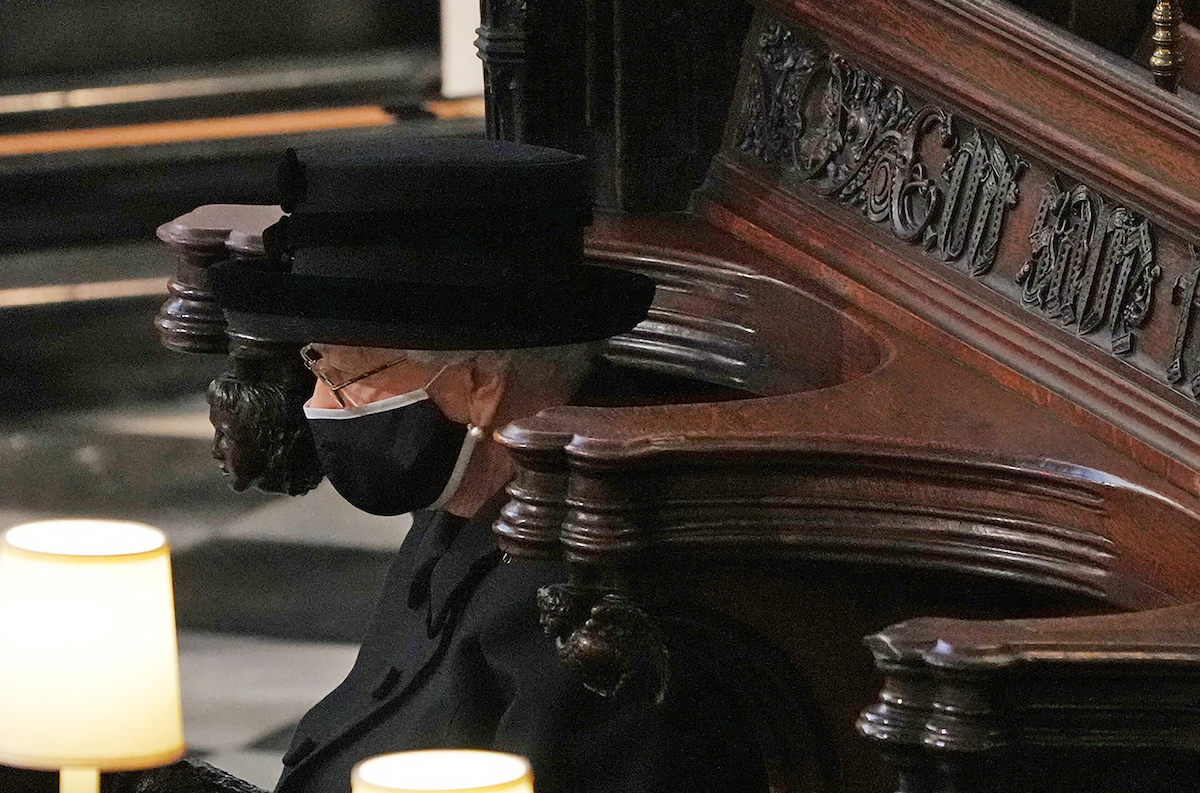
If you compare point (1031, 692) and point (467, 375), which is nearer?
point (1031, 692)

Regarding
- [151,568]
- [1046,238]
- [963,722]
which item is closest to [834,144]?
[1046,238]

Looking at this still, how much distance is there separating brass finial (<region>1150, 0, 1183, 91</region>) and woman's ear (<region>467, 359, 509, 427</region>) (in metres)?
0.85

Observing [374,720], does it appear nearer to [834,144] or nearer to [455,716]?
[455,716]

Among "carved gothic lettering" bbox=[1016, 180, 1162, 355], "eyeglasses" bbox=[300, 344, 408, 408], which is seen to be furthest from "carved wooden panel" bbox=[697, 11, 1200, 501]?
"eyeglasses" bbox=[300, 344, 408, 408]

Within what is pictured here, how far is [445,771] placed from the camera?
1627 mm

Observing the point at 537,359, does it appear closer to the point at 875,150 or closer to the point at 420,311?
the point at 420,311

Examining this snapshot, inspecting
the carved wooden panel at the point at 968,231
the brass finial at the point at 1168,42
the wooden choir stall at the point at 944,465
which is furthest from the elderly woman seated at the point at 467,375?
the brass finial at the point at 1168,42

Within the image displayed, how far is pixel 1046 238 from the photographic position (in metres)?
2.03

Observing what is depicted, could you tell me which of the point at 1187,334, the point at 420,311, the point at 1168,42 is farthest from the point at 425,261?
the point at 1168,42

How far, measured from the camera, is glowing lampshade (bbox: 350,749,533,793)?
157 cm

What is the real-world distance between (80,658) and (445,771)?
541 mm

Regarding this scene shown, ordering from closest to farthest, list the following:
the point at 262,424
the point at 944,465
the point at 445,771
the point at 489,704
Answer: the point at 445,771 → the point at 944,465 → the point at 489,704 → the point at 262,424

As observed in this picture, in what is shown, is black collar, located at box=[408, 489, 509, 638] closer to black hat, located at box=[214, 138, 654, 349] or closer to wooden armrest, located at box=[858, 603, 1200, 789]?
black hat, located at box=[214, 138, 654, 349]

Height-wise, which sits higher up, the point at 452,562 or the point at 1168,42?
the point at 1168,42
